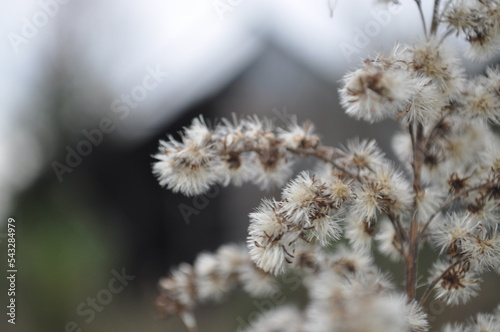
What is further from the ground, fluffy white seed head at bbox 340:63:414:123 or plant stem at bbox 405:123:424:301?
fluffy white seed head at bbox 340:63:414:123

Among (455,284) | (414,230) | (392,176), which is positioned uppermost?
(392,176)

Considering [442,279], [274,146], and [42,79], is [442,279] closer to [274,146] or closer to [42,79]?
[274,146]

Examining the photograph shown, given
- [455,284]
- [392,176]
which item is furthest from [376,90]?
[455,284]

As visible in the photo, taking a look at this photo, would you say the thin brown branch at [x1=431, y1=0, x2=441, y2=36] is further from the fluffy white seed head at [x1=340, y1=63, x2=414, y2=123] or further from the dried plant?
the fluffy white seed head at [x1=340, y1=63, x2=414, y2=123]

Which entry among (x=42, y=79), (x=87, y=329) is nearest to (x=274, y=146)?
(x=87, y=329)

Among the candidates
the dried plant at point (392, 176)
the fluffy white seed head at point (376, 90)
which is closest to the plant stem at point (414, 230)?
the dried plant at point (392, 176)

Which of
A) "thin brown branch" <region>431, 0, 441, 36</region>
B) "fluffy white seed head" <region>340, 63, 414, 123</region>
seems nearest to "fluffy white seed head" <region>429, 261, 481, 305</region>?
"fluffy white seed head" <region>340, 63, 414, 123</region>

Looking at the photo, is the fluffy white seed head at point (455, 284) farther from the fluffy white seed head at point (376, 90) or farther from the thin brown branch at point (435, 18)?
the thin brown branch at point (435, 18)

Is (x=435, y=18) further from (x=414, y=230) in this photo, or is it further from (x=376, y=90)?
(x=414, y=230)

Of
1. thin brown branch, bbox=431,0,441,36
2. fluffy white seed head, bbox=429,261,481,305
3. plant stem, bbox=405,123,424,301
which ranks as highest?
thin brown branch, bbox=431,0,441,36
